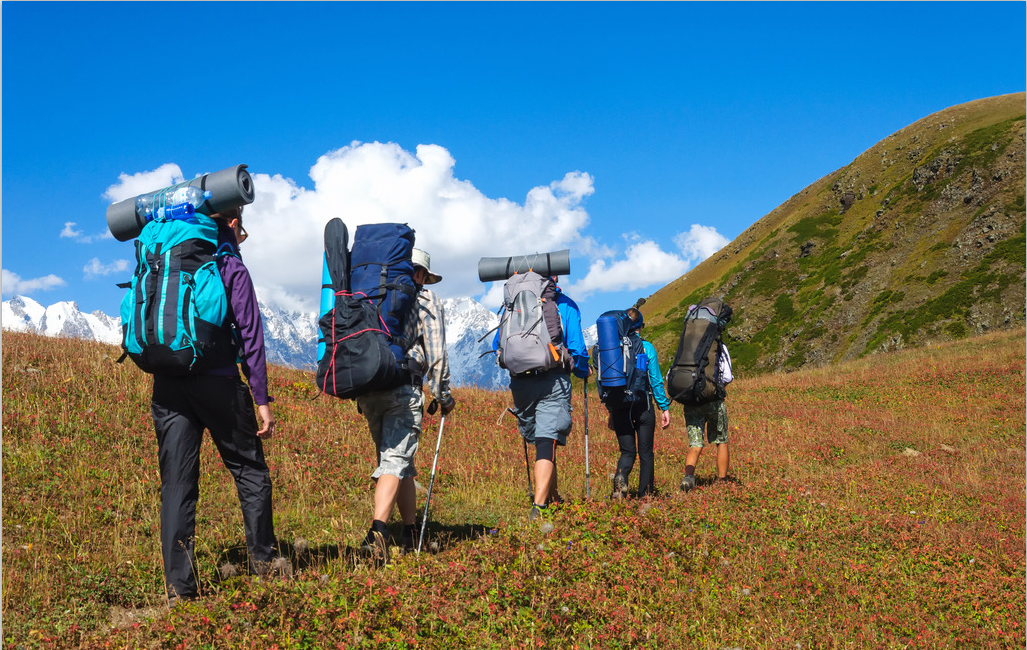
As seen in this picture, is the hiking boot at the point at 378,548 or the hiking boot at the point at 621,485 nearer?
the hiking boot at the point at 378,548

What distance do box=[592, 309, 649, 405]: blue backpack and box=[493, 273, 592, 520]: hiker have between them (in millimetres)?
1245

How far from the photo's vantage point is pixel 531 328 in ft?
20.9

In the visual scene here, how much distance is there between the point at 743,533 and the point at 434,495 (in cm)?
366

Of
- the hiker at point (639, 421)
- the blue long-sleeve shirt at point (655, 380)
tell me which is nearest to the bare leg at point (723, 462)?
the blue long-sleeve shirt at point (655, 380)

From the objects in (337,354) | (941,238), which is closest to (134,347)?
(337,354)

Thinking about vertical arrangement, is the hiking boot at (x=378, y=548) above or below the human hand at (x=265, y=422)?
below

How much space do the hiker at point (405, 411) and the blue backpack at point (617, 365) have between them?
2.79 m

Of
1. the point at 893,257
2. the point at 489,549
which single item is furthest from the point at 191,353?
the point at 893,257

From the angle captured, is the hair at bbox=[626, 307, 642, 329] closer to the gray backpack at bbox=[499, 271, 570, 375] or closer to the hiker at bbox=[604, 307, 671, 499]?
the hiker at bbox=[604, 307, 671, 499]

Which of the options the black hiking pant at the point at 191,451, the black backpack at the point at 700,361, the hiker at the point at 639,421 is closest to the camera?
the black hiking pant at the point at 191,451

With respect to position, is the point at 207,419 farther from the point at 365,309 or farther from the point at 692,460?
the point at 692,460

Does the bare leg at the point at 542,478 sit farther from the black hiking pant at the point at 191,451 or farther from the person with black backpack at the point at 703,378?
the person with black backpack at the point at 703,378

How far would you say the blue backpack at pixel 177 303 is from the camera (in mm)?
4172

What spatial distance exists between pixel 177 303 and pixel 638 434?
581 cm
